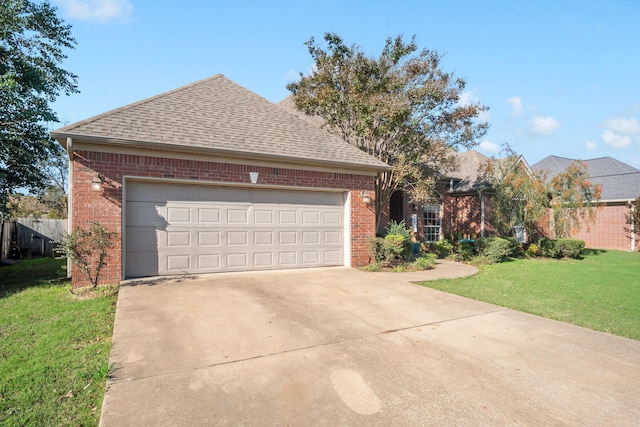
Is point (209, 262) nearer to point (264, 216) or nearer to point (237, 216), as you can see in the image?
point (237, 216)

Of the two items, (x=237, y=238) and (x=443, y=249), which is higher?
(x=237, y=238)

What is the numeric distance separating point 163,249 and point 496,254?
37.6 feet

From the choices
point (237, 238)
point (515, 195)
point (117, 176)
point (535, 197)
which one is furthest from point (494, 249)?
point (117, 176)

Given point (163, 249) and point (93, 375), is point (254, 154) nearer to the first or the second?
point (163, 249)

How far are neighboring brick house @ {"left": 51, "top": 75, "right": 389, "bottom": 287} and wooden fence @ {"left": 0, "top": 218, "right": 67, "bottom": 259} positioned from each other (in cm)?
894

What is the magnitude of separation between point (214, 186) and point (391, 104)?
20.5 ft

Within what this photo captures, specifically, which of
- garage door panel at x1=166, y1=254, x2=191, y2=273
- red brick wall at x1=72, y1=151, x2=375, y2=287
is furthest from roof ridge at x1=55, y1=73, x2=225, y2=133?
garage door panel at x1=166, y1=254, x2=191, y2=273

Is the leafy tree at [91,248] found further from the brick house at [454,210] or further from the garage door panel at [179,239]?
the brick house at [454,210]

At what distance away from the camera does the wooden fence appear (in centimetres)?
1373

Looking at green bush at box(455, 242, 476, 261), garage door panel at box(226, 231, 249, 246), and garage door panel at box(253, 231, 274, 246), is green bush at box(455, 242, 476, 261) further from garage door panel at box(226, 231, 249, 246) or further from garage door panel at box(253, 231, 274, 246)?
garage door panel at box(226, 231, 249, 246)

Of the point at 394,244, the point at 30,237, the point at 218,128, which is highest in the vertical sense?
the point at 218,128

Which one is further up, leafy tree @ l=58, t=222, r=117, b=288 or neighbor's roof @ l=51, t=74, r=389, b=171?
neighbor's roof @ l=51, t=74, r=389, b=171

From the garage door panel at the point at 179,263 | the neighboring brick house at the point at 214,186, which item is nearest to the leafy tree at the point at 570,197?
the neighboring brick house at the point at 214,186

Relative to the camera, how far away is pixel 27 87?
30.9 feet
